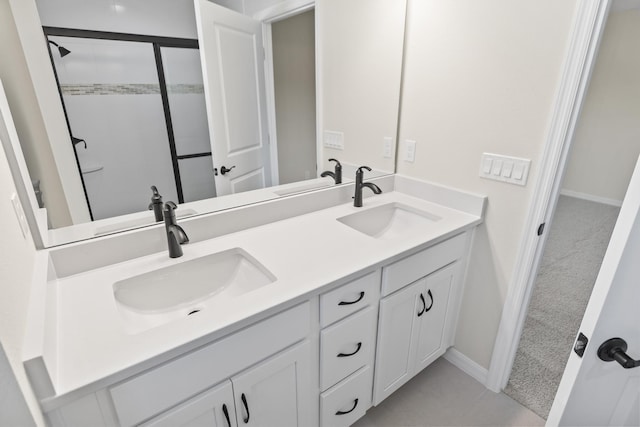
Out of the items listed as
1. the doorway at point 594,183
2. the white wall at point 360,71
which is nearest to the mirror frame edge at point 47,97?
the white wall at point 360,71

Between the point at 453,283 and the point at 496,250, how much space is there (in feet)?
0.86

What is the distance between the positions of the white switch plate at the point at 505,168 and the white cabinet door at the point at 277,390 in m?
1.13

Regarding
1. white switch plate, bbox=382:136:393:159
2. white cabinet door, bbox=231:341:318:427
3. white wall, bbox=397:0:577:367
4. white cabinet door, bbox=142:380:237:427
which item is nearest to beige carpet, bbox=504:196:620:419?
white wall, bbox=397:0:577:367

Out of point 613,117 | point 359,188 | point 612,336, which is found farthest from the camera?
point 613,117

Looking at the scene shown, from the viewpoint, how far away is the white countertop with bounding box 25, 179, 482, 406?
0.75 m

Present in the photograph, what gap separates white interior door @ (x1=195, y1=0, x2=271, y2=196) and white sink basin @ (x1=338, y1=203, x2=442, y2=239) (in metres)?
0.52

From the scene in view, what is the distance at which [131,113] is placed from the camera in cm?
103

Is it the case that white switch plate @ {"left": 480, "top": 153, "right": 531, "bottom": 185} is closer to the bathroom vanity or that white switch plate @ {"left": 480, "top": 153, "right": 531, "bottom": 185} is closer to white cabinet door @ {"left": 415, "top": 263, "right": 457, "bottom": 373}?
the bathroom vanity

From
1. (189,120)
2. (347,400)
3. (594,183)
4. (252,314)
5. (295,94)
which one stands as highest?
(295,94)

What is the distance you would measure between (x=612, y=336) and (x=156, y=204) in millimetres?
1386

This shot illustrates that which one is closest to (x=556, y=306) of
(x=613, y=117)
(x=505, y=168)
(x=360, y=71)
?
(x=505, y=168)

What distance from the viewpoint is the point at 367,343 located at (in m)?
1.33

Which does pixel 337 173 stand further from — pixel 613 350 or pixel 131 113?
pixel 613 350

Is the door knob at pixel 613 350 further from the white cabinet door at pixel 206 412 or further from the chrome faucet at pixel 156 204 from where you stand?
the chrome faucet at pixel 156 204
